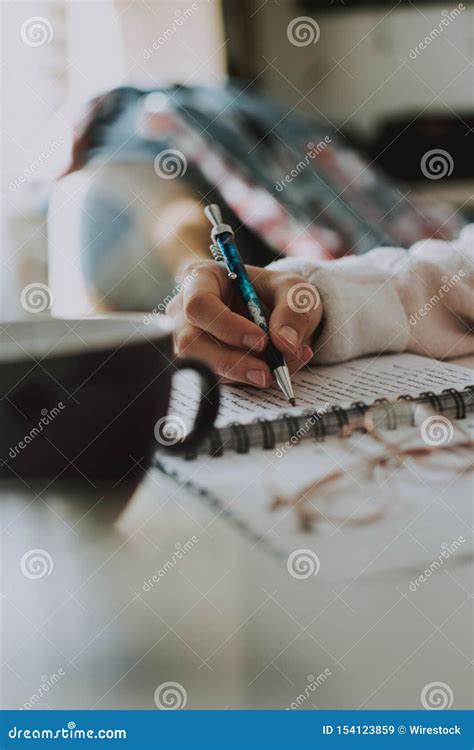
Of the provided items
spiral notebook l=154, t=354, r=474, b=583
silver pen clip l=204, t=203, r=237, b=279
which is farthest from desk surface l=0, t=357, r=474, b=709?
silver pen clip l=204, t=203, r=237, b=279

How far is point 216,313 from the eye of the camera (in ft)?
1.16

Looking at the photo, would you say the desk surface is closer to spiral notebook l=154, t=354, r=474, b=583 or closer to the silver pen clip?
spiral notebook l=154, t=354, r=474, b=583

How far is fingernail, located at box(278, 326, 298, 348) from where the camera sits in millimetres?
352

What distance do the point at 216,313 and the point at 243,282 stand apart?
0.02 metres

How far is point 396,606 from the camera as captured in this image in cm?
31

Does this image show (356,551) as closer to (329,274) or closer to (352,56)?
(329,274)

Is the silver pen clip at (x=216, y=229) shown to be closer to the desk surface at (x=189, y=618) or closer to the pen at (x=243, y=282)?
the pen at (x=243, y=282)

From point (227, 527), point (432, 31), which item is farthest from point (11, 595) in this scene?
point (432, 31)

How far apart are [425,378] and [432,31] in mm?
174

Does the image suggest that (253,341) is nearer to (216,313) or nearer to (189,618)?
(216,313)

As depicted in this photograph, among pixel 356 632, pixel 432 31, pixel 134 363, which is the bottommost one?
pixel 356 632

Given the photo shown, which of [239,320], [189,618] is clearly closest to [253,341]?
[239,320]

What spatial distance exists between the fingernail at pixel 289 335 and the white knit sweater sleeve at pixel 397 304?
15mm

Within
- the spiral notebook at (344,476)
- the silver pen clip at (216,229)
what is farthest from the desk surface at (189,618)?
the silver pen clip at (216,229)
